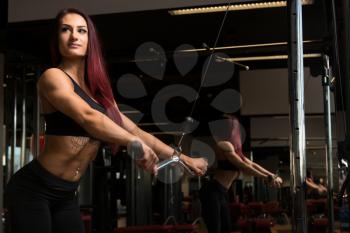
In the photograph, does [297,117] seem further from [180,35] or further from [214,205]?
[180,35]

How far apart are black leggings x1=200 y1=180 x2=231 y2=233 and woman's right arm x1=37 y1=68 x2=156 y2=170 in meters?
2.34

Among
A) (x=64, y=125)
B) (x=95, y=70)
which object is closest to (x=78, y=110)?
(x=64, y=125)

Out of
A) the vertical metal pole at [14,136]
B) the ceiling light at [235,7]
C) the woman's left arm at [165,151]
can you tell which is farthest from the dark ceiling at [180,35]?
the woman's left arm at [165,151]

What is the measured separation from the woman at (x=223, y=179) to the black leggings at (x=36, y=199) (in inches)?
88.7

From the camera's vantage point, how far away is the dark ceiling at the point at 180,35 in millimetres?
4160

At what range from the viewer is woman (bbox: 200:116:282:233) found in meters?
3.74

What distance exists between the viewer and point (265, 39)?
173 inches

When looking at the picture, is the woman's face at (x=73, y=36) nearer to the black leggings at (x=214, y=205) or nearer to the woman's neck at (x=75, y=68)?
the woman's neck at (x=75, y=68)

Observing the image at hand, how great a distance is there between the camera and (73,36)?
5.47ft

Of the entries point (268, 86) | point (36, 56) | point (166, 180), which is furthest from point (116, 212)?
point (268, 86)

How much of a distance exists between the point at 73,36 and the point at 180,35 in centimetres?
305

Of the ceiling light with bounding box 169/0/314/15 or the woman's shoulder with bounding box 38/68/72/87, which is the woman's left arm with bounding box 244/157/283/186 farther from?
the woman's shoulder with bounding box 38/68/72/87

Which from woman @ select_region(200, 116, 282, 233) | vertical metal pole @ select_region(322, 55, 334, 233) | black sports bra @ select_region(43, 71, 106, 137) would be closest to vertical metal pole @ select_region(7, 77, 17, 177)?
woman @ select_region(200, 116, 282, 233)

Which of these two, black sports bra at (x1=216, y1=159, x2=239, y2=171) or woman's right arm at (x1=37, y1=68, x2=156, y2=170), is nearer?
woman's right arm at (x1=37, y1=68, x2=156, y2=170)
